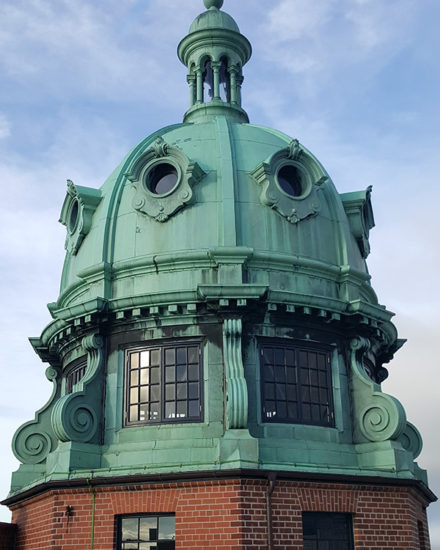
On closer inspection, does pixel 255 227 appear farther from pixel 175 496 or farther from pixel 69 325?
pixel 175 496

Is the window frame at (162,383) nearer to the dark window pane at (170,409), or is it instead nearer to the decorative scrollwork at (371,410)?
the dark window pane at (170,409)

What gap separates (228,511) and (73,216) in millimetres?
11091

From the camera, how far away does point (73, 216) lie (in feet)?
81.4

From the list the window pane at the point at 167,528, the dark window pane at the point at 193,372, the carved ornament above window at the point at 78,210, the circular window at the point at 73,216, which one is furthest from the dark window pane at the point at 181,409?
the circular window at the point at 73,216

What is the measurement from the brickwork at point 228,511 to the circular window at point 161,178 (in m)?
8.23

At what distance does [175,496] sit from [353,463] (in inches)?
188

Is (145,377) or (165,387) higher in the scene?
(145,377)

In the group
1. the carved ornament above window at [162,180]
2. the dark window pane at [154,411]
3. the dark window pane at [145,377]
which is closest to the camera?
the dark window pane at [154,411]

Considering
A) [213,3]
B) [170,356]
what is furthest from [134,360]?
[213,3]

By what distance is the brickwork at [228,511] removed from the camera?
17.4 m

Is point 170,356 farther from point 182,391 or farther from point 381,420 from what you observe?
point 381,420

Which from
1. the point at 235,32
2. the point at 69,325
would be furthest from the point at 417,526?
the point at 235,32

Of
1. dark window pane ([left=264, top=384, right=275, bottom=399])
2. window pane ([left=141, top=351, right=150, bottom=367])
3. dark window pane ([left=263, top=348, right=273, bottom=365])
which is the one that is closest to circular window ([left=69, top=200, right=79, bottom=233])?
window pane ([left=141, top=351, right=150, bottom=367])

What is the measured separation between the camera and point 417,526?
66.8 feet
